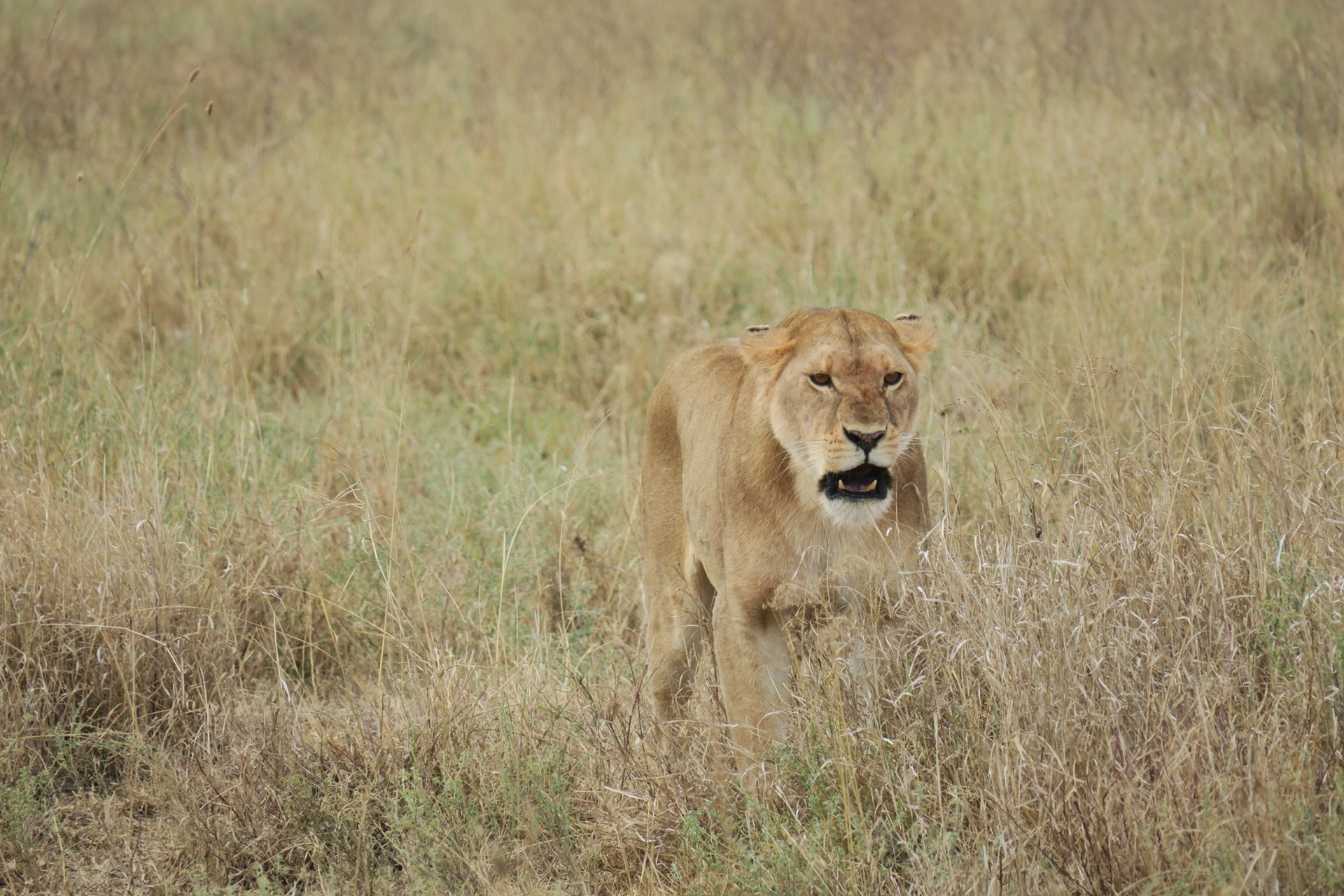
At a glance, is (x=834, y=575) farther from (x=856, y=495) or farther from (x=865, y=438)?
(x=865, y=438)

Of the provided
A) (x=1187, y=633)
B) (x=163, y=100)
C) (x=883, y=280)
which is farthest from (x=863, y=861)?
(x=163, y=100)

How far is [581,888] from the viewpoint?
285 centimetres

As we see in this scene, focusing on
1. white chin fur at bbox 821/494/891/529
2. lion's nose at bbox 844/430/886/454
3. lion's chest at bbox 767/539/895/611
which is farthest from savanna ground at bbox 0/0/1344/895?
lion's nose at bbox 844/430/886/454

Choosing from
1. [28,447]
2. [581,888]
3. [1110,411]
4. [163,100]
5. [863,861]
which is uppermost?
[163,100]

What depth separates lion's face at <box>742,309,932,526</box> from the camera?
2564 mm

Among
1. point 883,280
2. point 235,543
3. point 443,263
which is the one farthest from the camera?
point 443,263

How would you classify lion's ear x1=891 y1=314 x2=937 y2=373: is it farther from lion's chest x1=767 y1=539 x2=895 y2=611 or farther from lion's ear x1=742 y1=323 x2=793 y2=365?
lion's chest x1=767 y1=539 x2=895 y2=611

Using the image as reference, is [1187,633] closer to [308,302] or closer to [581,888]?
[581,888]

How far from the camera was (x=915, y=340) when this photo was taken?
2.93 metres

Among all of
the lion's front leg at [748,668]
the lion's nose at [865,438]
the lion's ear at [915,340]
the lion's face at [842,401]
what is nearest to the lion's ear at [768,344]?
the lion's face at [842,401]

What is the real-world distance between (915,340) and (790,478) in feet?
1.51

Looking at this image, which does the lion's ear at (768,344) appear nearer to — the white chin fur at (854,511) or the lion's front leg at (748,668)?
the white chin fur at (854,511)

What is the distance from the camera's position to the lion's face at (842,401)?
256 cm

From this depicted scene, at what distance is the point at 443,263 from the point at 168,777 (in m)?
3.64
